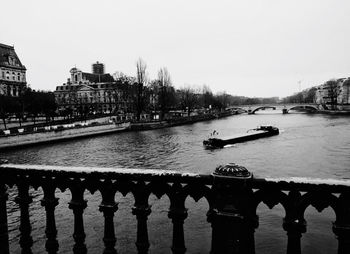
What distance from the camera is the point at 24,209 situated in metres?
4.11

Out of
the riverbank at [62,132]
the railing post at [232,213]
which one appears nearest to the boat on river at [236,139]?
the riverbank at [62,132]

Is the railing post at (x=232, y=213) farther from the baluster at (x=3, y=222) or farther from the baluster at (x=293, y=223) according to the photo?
the baluster at (x=3, y=222)

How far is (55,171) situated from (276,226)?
12.1 metres

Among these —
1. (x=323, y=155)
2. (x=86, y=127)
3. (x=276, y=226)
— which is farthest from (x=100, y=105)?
(x=276, y=226)

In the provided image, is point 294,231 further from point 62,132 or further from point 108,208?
point 62,132

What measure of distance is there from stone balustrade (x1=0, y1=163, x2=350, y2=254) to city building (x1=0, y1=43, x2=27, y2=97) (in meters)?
95.1

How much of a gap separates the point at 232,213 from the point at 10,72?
104 m

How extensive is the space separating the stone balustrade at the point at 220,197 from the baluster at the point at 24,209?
20 cm

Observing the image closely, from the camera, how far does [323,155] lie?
3353 cm

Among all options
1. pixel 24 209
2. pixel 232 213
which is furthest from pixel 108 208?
pixel 232 213

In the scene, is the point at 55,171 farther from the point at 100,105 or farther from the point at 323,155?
the point at 100,105

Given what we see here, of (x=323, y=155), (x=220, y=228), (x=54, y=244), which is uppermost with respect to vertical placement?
(x=220, y=228)

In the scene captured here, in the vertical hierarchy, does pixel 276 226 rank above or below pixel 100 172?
below

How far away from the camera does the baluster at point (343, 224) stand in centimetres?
297
